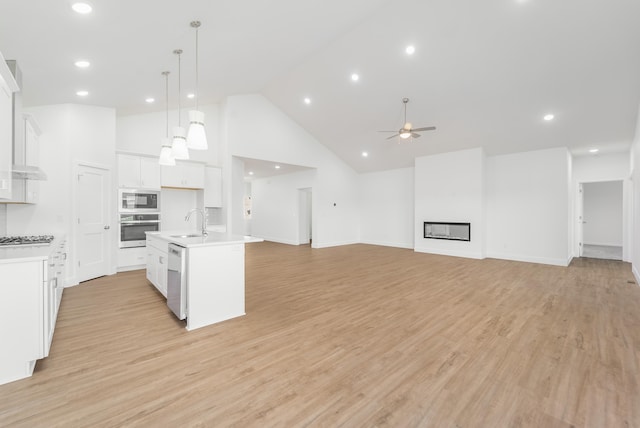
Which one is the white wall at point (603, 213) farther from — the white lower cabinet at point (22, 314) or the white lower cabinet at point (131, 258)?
the white lower cabinet at point (22, 314)

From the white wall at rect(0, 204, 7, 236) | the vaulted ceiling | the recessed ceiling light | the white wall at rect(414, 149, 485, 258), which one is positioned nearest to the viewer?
the recessed ceiling light

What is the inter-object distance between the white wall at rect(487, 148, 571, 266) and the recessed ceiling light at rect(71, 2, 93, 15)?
8440mm

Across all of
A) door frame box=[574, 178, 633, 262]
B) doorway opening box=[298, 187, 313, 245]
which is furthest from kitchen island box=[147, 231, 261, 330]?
door frame box=[574, 178, 633, 262]

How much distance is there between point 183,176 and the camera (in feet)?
20.1

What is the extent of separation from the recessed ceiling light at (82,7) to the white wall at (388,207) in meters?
8.48

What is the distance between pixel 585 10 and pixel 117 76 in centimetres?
625

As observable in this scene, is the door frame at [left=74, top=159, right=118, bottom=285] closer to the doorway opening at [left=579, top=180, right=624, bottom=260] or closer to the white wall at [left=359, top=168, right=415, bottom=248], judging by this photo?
the white wall at [left=359, top=168, right=415, bottom=248]

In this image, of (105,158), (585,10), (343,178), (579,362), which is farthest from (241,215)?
(585,10)

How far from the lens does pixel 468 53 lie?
186 inches

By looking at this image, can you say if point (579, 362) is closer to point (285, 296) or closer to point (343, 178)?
point (285, 296)

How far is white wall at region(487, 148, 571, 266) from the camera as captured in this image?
6.57 meters

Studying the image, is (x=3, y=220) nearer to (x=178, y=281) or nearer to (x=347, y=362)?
(x=178, y=281)

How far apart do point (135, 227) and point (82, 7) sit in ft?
13.7

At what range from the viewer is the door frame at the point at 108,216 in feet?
15.1
